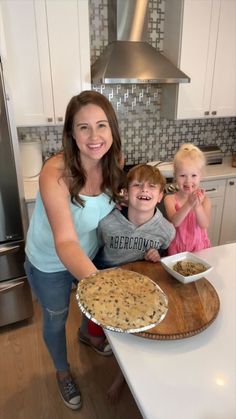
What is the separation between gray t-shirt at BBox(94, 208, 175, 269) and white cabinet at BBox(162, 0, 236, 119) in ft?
5.25

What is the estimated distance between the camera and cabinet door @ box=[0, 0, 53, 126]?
6.33ft

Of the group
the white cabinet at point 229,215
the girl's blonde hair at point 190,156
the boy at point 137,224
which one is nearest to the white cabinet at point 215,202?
the white cabinet at point 229,215

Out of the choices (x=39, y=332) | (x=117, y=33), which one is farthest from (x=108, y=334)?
(x=117, y=33)

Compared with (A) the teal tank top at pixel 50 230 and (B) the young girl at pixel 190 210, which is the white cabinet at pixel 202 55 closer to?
(B) the young girl at pixel 190 210

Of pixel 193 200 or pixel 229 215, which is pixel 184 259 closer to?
pixel 193 200

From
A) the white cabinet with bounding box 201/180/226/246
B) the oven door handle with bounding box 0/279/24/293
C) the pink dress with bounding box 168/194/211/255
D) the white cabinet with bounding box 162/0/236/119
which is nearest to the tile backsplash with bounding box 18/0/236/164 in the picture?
the white cabinet with bounding box 162/0/236/119

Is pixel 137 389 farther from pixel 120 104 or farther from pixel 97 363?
pixel 120 104

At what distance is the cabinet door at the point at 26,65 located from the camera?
1.93m

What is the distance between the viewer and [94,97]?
3.65 ft

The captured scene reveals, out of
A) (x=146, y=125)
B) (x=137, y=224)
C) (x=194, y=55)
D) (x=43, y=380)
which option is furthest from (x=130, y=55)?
(x=43, y=380)

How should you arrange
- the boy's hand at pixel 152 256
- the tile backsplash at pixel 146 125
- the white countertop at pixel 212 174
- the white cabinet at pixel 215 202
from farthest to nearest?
the white cabinet at pixel 215 202
the tile backsplash at pixel 146 125
the white countertop at pixel 212 174
the boy's hand at pixel 152 256

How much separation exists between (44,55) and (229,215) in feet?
6.68

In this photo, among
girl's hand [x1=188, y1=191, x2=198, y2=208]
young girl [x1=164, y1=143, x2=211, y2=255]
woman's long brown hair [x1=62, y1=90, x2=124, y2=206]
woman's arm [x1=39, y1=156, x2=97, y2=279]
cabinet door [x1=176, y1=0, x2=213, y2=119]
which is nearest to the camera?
woman's arm [x1=39, y1=156, x2=97, y2=279]

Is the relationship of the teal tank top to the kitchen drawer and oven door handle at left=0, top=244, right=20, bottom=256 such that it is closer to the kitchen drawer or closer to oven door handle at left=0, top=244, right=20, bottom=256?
oven door handle at left=0, top=244, right=20, bottom=256
